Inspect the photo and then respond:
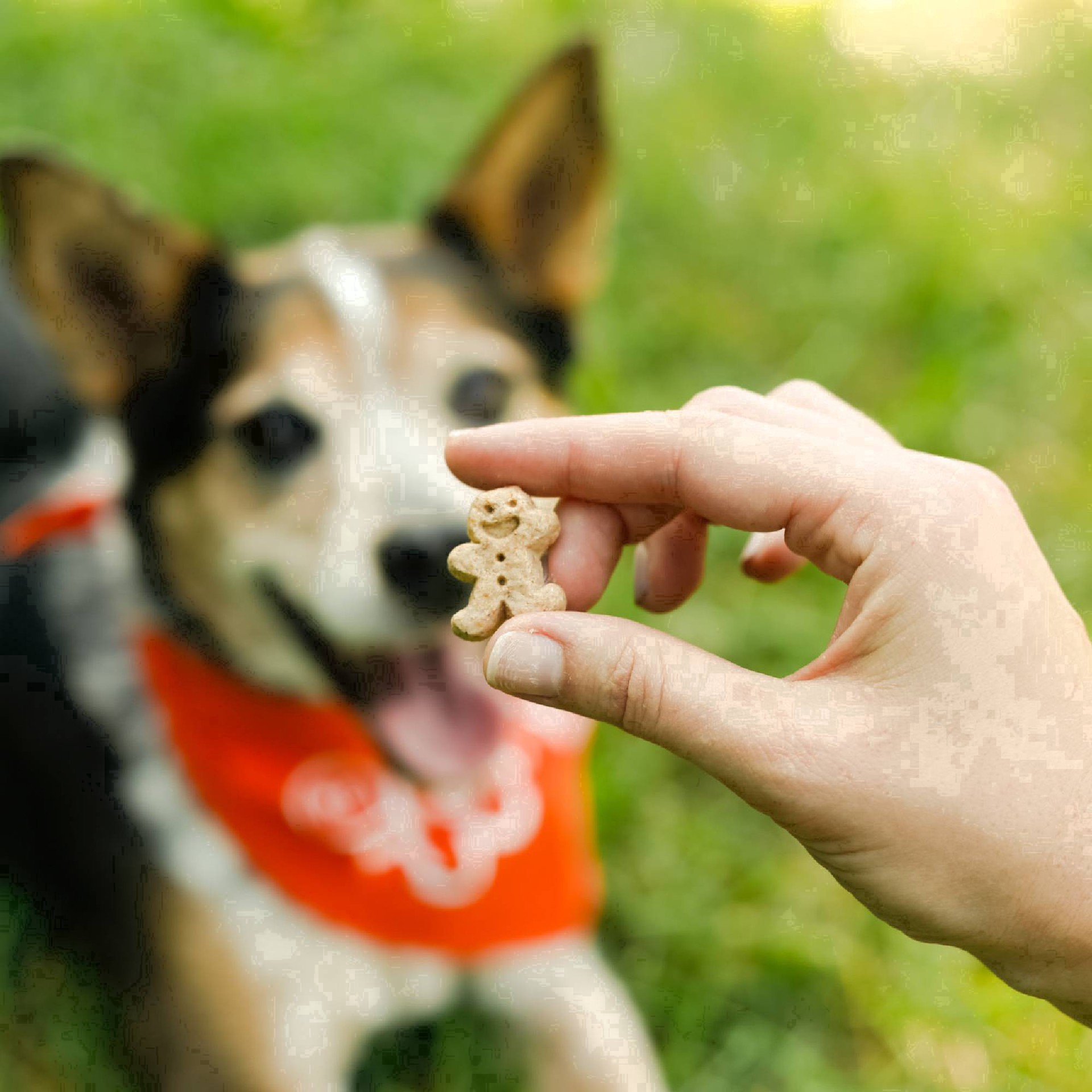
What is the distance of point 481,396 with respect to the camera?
1746mm

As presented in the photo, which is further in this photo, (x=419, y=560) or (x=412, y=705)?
(x=412, y=705)

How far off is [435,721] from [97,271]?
825mm

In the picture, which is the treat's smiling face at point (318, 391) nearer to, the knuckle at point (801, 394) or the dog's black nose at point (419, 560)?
the dog's black nose at point (419, 560)

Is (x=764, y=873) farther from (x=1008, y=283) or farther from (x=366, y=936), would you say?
(x=1008, y=283)

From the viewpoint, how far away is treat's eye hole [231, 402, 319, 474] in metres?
1.67

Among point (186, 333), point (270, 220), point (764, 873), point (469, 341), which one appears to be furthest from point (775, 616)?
point (270, 220)

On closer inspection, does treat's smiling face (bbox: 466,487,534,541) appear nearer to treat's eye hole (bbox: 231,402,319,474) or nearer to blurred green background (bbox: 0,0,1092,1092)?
treat's eye hole (bbox: 231,402,319,474)

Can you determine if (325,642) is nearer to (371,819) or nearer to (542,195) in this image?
(371,819)

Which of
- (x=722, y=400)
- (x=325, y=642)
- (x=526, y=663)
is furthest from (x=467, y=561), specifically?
(x=325, y=642)

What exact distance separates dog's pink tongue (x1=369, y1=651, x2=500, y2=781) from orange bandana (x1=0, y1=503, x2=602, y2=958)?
5 centimetres

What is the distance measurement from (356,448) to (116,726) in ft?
2.16

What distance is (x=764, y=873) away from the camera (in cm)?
200

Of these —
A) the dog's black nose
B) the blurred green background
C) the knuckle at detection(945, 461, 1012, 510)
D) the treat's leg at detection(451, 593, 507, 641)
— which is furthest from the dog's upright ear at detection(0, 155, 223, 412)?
the knuckle at detection(945, 461, 1012, 510)

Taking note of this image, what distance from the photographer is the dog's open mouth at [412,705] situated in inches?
63.9
